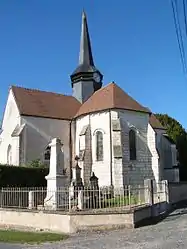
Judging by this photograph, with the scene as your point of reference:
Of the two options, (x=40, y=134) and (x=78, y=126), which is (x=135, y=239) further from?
(x=40, y=134)

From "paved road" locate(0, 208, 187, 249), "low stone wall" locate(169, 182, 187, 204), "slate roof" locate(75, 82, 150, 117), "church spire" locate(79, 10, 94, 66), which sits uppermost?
"church spire" locate(79, 10, 94, 66)

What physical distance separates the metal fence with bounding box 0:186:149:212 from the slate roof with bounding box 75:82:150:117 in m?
11.7

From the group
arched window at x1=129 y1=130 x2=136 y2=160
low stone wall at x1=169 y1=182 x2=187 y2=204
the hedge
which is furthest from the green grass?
arched window at x1=129 y1=130 x2=136 y2=160

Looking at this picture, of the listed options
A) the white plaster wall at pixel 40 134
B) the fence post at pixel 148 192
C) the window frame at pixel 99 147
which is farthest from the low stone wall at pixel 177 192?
the white plaster wall at pixel 40 134

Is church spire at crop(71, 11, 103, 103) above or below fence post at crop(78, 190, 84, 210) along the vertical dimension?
above

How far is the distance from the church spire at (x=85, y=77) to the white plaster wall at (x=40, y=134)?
5.26 meters

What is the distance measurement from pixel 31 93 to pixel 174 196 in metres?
17.6

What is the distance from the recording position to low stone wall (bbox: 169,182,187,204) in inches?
788

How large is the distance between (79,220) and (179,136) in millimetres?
30354

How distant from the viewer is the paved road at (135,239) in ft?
33.0

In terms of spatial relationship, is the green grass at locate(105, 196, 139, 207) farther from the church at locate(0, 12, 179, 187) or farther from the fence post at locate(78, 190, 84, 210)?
the church at locate(0, 12, 179, 187)

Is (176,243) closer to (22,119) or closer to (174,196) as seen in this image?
(174,196)

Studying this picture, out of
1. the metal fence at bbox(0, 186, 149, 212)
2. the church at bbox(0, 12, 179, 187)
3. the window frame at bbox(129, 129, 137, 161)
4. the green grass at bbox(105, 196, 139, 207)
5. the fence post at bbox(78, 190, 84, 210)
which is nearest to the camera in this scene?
the fence post at bbox(78, 190, 84, 210)

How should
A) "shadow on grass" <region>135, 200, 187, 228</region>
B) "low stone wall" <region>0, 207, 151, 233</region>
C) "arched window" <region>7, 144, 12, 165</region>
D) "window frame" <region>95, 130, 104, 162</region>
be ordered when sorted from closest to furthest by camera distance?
"low stone wall" <region>0, 207, 151, 233</region>, "shadow on grass" <region>135, 200, 187, 228</region>, "window frame" <region>95, 130, 104, 162</region>, "arched window" <region>7, 144, 12, 165</region>
